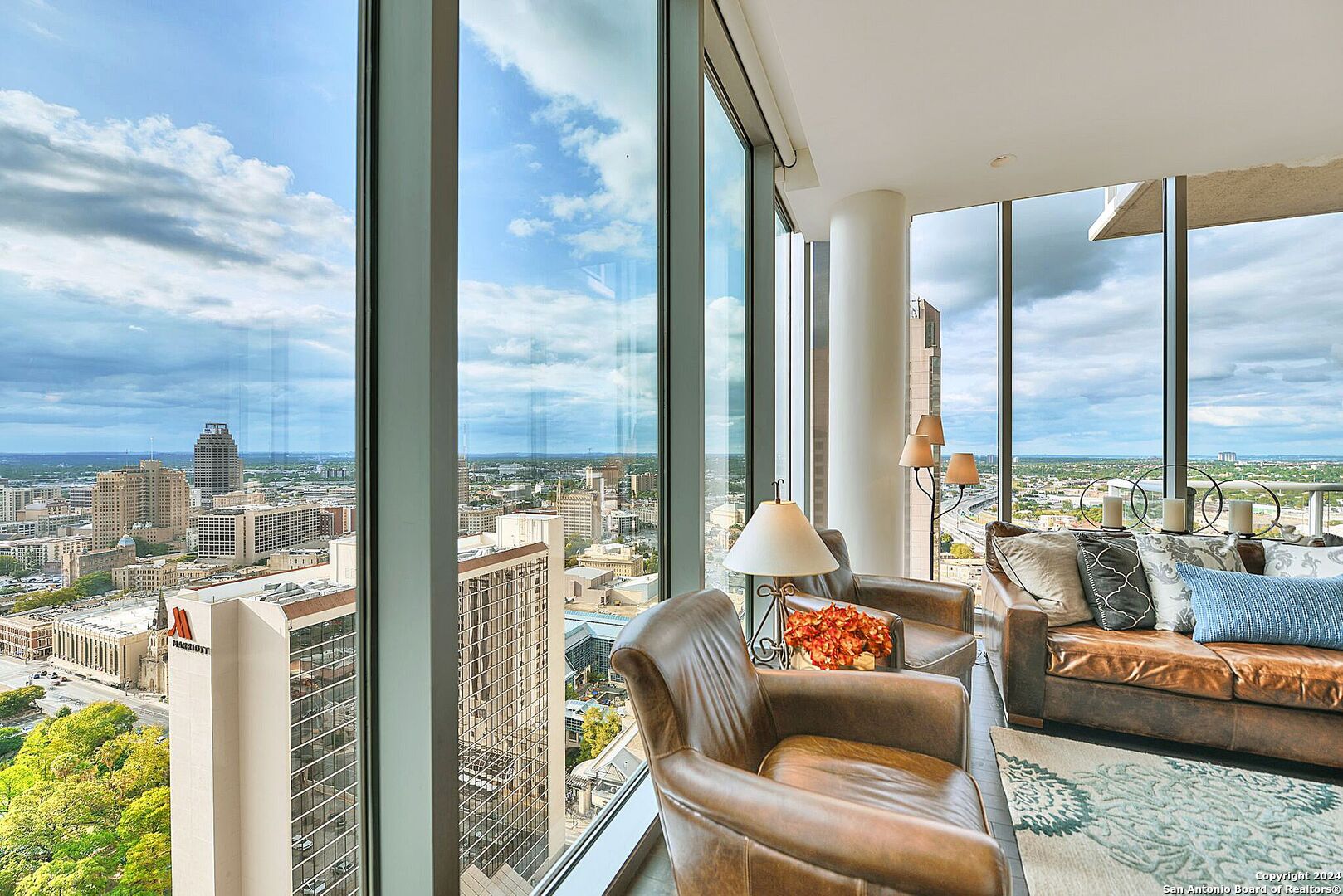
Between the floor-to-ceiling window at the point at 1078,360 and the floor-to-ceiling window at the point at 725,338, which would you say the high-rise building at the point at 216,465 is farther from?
the floor-to-ceiling window at the point at 1078,360

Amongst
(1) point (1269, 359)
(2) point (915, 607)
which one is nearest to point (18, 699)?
(2) point (915, 607)

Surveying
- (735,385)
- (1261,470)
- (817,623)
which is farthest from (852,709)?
(1261,470)

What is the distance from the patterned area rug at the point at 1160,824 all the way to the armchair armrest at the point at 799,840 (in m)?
1.08

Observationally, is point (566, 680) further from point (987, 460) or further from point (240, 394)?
point (987, 460)

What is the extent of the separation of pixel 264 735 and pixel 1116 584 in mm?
3451

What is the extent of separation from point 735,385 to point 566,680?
2047 mm

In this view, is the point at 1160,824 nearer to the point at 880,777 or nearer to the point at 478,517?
the point at 880,777

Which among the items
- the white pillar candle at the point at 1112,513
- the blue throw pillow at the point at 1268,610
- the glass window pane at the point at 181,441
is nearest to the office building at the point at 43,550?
the glass window pane at the point at 181,441

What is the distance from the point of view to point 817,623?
2170 mm

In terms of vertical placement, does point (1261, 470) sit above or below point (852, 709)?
above

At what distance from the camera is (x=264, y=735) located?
0.94 metres

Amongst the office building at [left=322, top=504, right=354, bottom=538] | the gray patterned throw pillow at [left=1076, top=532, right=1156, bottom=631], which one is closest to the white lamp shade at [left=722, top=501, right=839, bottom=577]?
the office building at [left=322, top=504, right=354, bottom=538]

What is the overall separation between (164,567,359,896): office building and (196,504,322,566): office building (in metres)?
0.04

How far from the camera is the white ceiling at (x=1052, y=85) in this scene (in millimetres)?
2385
